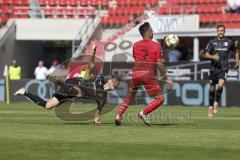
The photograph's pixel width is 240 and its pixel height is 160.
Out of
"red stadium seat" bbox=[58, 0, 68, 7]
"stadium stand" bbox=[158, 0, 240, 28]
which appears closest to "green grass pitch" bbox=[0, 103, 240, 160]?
"stadium stand" bbox=[158, 0, 240, 28]

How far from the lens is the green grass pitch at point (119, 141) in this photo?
1037 cm

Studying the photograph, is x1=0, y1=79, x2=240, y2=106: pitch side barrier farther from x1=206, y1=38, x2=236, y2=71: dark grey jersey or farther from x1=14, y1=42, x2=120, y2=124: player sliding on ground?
x1=14, y1=42, x2=120, y2=124: player sliding on ground

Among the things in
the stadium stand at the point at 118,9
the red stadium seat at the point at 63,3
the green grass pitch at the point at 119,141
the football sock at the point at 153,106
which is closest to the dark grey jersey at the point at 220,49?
the green grass pitch at the point at 119,141

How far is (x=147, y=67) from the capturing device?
15.4 m

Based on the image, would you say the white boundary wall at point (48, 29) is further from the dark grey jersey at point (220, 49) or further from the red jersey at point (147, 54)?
the red jersey at point (147, 54)

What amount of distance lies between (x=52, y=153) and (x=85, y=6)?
97.3 ft

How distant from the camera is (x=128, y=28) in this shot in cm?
3634

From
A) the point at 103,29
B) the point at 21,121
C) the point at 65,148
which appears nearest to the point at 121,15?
the point at 103,29

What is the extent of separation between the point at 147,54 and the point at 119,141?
11.8ft

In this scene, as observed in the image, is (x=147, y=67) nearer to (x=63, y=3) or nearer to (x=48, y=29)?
(x=48, y=29)

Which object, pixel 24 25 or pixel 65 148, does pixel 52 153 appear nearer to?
pixel 65 148

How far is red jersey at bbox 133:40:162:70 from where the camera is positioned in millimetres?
15258

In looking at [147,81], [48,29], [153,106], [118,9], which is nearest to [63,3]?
[48,29]

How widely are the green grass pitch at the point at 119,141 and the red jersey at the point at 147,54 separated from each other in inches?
49.0
